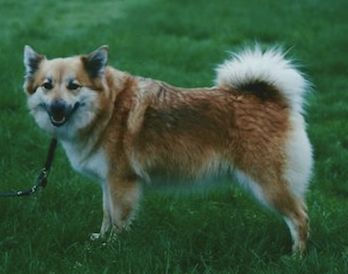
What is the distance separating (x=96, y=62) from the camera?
4.73 meters

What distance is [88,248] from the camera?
4.47 meters

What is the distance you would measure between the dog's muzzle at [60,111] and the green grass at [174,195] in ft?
2.35

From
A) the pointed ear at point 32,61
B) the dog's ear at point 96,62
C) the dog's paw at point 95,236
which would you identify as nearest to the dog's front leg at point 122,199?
the dog's paw at point 95,236

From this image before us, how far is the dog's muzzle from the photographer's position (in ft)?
14.9

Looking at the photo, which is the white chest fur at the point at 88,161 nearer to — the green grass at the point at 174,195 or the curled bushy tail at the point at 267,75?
the green grass at the point at 174,195

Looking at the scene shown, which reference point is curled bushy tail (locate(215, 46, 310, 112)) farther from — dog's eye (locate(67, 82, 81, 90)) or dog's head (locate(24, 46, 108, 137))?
dog's eye (locate(67, 82, 81, 90))

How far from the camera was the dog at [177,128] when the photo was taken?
463 cm

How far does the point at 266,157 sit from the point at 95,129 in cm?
116


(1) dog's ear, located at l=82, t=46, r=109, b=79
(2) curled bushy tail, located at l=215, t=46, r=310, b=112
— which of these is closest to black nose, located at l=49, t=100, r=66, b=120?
(1) dog's ear, located at l=82, t=46, r=109, b=79

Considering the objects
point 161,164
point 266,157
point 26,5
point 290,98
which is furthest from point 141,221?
point 26,5

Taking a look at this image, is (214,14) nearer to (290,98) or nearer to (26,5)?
(26,5)

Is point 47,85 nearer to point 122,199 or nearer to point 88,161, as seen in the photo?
point 88,161

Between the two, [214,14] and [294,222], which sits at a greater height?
[294,222]

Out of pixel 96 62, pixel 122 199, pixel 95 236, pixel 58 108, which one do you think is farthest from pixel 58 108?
pixel 95 236
